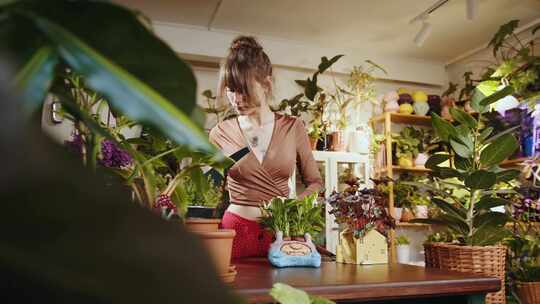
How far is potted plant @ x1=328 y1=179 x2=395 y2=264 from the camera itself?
145 cm

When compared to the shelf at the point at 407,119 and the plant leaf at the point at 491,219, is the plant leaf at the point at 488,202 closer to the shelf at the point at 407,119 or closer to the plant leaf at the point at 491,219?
the plant leaf at the point at 491,219

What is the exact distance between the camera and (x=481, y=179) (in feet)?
5.50

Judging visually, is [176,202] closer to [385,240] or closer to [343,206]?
[343,206]

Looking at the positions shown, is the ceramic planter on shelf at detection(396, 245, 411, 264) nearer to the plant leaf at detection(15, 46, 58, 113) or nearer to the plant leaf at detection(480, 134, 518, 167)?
the plant leaf at detection(480, 134, 518, 167)

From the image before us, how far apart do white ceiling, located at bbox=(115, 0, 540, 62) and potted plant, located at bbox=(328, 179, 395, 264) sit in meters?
2.63

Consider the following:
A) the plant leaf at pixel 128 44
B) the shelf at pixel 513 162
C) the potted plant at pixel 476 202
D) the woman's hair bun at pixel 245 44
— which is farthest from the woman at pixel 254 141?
the shelf at pixel 513 162

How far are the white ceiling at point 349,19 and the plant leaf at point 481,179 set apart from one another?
2427 mm

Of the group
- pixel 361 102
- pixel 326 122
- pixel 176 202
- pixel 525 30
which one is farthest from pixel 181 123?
pixel 525 30

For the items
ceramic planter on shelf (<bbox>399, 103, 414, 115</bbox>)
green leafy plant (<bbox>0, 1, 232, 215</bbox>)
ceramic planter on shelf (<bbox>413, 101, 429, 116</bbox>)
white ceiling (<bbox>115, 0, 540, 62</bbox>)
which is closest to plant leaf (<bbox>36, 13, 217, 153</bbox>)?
green leafy plant (<bbox>0, 1, 232, 215</bbox>)

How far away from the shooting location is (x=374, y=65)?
4551mm

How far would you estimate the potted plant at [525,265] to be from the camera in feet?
7.16

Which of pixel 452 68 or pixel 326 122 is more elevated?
pixel 452 68

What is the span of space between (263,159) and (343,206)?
0.72 m

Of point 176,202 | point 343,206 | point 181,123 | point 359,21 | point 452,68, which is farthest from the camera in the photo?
point 452,68
